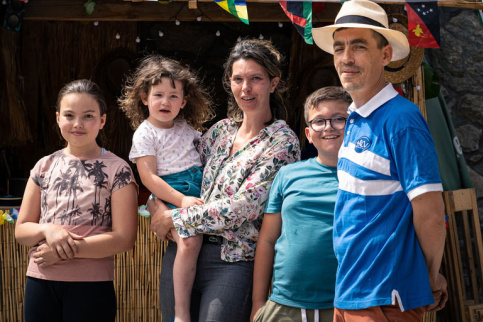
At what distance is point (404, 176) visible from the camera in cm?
198

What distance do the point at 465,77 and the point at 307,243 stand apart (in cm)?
321

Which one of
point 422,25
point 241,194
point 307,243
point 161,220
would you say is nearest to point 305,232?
point 307,243

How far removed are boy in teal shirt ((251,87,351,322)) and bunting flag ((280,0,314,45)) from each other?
104cm

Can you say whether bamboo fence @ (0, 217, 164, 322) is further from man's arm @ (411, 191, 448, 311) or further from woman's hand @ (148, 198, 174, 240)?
man's arm @ (411, 191, 448, 311)

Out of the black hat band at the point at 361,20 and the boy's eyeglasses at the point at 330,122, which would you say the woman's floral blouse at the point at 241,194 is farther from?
the black hat band at the point at 361,20

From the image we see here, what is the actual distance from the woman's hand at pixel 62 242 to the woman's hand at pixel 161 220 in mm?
374

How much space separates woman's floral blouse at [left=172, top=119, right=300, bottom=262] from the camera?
262 centimetres

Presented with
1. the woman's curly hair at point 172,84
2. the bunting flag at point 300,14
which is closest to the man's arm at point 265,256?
the woman's curly hair at point 172,84

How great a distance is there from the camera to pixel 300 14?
348 cm

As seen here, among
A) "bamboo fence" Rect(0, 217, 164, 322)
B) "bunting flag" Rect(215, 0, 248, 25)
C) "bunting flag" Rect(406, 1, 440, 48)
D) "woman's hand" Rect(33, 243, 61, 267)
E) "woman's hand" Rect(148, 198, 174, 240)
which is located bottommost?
"bamboo fence" Rect(0, 217, 164, 322)

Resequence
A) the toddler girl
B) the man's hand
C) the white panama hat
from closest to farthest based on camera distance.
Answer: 1. the man's hand
2. the white panama hat
3. the toddler girl

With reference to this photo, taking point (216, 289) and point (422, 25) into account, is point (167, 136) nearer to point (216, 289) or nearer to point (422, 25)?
point (216, 289)

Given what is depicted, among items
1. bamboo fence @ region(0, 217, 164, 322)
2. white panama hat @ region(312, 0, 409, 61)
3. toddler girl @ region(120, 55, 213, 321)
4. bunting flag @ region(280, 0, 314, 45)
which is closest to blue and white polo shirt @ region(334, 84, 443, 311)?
white panama hat @ region(312, 0, 409, 61)

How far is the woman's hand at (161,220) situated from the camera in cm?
284
